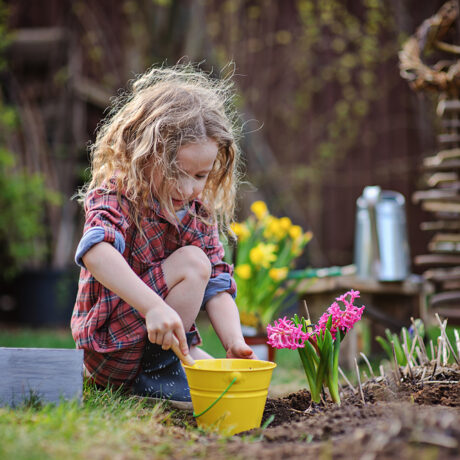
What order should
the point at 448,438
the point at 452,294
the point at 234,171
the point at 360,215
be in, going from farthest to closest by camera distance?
the point at 360,215 → the point at 452,294 → the point at 234,171 → the point at 448,438

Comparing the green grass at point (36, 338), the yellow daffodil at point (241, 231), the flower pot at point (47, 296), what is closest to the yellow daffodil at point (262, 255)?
the yellow daffodil at point (241, 231)

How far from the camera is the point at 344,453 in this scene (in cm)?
96

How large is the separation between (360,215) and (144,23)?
288 cm

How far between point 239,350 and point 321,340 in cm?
25

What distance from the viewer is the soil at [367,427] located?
94 centimetres

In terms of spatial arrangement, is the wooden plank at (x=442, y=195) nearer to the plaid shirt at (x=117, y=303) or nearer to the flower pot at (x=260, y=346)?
the flower pot at (x=260, y=346)

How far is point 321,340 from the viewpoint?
4.98 feet

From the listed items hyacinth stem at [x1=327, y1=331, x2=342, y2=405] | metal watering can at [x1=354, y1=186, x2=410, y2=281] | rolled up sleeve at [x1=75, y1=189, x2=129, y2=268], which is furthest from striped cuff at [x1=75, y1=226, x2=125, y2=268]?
metal watering can at [x1=354, y1=186, x2=410, y2=281]

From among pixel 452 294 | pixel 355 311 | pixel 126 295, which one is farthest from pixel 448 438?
pixel 452 294

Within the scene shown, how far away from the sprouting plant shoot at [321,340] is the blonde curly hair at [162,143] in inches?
19.0

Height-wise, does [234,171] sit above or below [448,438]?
above

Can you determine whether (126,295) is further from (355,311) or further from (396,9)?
(396,9)

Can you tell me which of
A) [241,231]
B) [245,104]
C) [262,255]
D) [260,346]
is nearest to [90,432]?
[260,346]

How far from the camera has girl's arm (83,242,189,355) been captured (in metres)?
1.38
